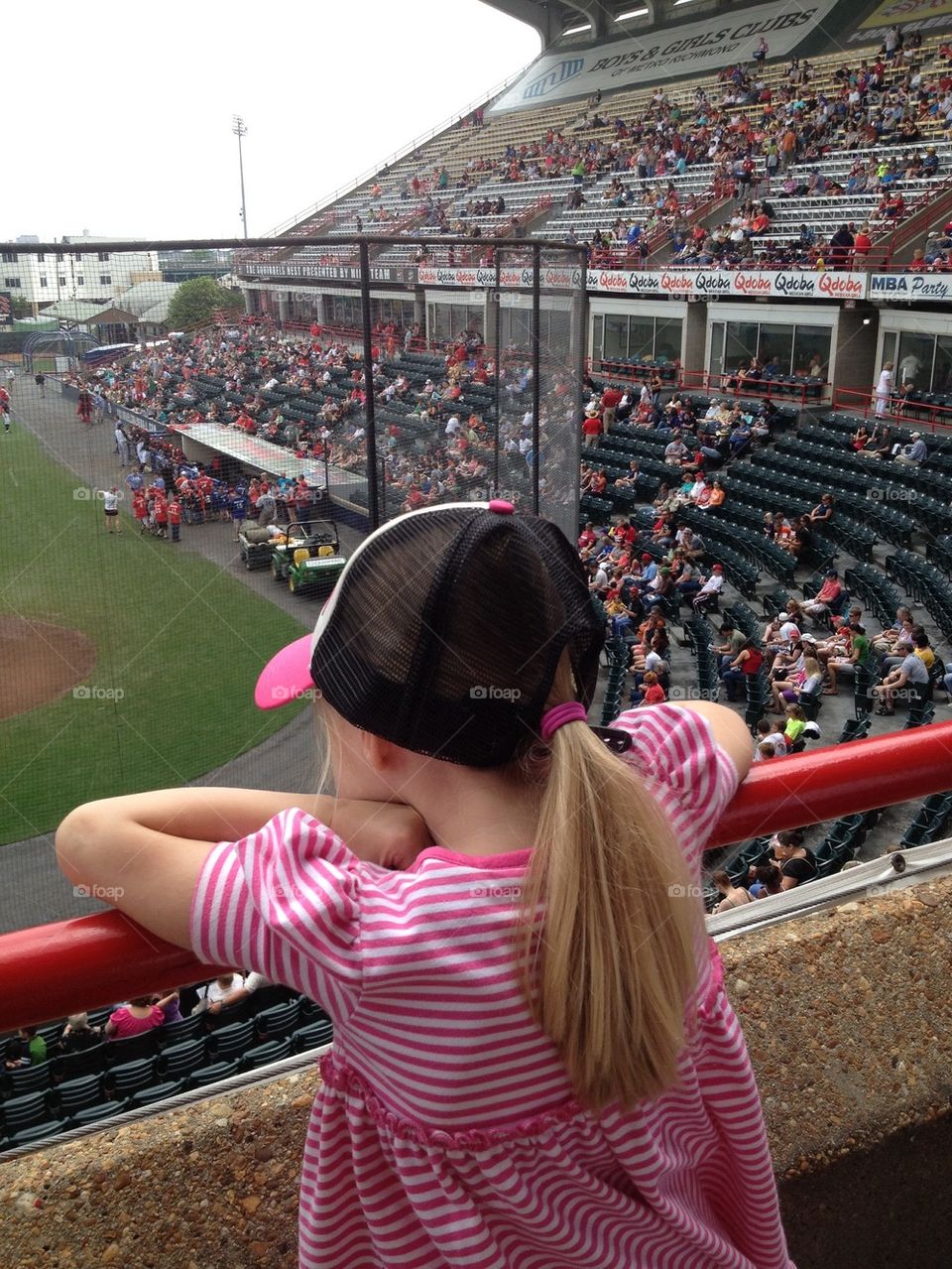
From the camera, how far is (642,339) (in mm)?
24125

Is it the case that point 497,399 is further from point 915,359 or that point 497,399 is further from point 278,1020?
point 915,359

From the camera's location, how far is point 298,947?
0.84 m

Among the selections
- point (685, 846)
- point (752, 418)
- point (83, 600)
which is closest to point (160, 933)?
point (685, 846)

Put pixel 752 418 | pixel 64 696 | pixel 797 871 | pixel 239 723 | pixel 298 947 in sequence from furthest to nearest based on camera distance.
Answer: pixel 752 418
pixel 239 723
pixel 64 696
pixel 797 871
pixel 298 947

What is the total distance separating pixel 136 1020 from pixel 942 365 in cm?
1658

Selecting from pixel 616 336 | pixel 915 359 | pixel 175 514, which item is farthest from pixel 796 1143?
pixel 616 336

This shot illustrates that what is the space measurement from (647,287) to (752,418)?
6.29 m

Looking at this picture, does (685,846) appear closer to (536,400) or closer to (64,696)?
(536,400)

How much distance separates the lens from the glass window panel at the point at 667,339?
2314cm

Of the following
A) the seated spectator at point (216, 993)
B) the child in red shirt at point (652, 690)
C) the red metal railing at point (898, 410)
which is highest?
the red metal railing at point (898, 410)

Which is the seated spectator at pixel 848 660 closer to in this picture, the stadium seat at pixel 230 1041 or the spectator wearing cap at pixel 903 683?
the spectator wearing cap at pixel 903 683

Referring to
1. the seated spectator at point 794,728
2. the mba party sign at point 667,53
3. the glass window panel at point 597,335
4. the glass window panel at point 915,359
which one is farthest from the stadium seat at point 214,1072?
the mba party sign at point 667,53

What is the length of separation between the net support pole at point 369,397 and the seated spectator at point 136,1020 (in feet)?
9.42

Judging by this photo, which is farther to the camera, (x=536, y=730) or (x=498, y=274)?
(x=498, y=274)
